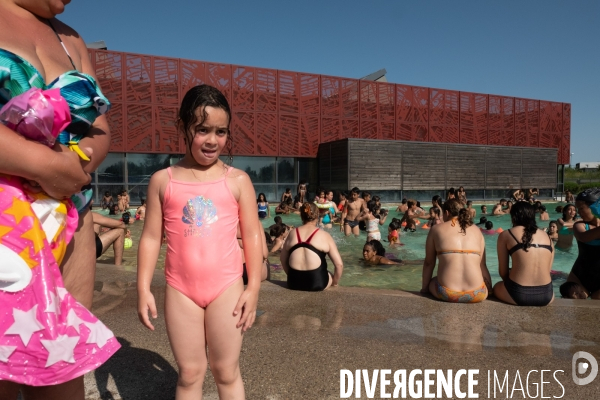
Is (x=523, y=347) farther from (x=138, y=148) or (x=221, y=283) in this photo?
(x=138, y=148)

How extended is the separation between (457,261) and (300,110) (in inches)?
840

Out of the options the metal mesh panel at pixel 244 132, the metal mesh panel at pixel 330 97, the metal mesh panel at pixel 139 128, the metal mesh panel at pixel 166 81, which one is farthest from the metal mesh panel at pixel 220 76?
the metal mesh panel at pixel 330 97

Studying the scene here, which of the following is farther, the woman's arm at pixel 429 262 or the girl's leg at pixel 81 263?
the woman's arm at pixel 429 262

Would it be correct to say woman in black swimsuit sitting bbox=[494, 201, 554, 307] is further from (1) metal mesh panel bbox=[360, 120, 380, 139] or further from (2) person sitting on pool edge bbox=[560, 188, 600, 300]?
(1) metal mesh panel bbox=[360, 120, 380, 139]

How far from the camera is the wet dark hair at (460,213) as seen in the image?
5.41 metres

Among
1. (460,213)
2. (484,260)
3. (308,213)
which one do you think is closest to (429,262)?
(484,260)

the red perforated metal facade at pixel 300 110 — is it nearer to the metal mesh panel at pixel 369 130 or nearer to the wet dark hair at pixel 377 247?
the metal mesh panel at pixel 369 130

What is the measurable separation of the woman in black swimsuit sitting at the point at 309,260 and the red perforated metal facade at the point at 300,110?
17290mm

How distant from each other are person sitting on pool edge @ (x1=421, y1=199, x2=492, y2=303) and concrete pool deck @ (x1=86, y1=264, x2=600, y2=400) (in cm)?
15

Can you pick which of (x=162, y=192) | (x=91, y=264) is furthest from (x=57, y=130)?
(x=162, y=192)

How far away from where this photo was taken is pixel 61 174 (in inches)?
54.6

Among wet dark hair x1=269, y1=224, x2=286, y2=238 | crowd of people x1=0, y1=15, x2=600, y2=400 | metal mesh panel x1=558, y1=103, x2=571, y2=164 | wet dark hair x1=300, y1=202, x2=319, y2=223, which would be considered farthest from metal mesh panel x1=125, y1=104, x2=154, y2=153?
metal mesh panel x1=558, y1=103, x2=571, y2=164

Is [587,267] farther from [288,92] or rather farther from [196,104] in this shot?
[288,92]

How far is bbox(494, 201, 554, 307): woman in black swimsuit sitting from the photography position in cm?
498
